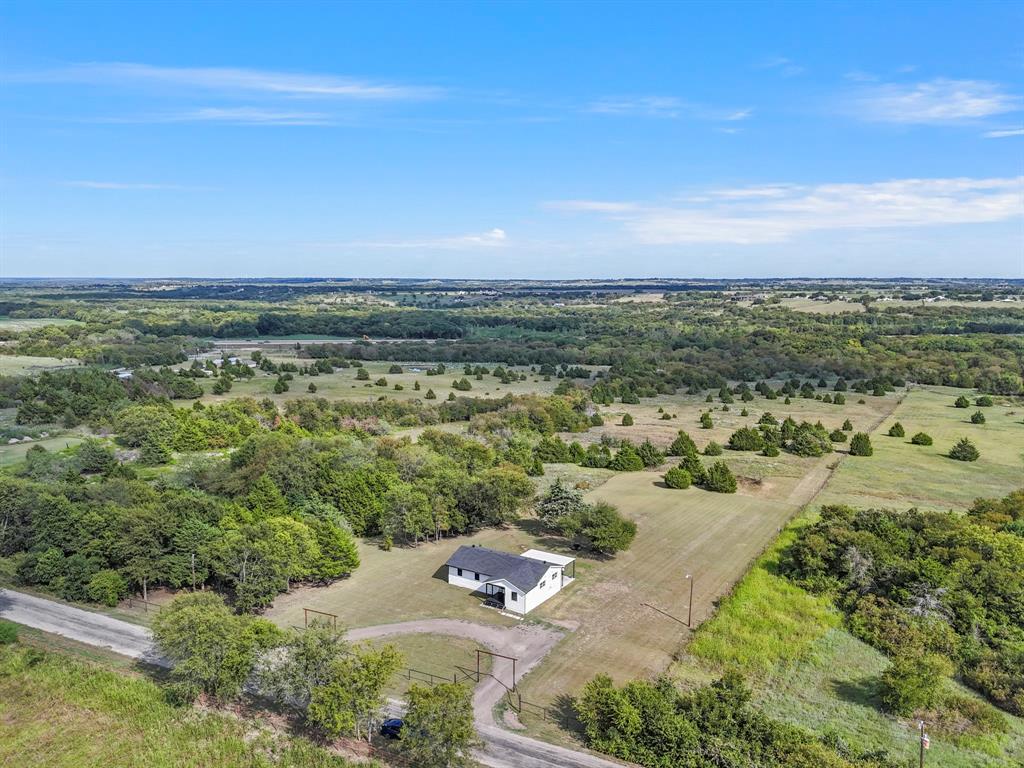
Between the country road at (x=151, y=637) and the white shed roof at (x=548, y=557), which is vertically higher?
the white shed roof at (x=548, y=557)

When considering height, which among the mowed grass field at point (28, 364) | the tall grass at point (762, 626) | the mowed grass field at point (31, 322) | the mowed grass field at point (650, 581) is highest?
the mowed grass field at point (31, 322)

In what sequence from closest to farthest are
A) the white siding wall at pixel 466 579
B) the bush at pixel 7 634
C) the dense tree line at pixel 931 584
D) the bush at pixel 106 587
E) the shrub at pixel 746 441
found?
the dense tree line at pixel 931 584 → the bush at pixel 7 634 → the bush at pixel 106 587 → the white siding wall at pixel 466 579 → the shrub at pixel 746 441

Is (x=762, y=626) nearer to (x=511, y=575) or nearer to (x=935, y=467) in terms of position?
(x=511, y=575)

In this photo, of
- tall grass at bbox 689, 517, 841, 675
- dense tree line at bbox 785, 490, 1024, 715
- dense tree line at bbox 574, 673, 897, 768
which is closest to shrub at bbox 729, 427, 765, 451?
dense tree line at bbox 785, 490, 1024, 715

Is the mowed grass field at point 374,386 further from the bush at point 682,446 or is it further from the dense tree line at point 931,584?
the dense tree line at point 931,584

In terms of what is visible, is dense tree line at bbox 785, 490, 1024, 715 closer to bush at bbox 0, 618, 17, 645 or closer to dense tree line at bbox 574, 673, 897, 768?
dense tree line at bbox 574, 673, 897, 768

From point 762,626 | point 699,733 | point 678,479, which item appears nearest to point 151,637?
point 699,733

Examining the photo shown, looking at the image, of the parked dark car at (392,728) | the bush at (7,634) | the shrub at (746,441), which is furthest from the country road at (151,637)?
the shrub at (746,441)

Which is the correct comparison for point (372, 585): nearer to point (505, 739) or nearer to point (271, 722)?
point (271, 722)
